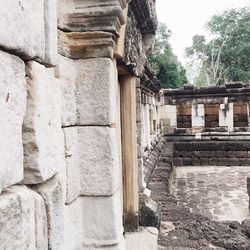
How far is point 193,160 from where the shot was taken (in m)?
13.6

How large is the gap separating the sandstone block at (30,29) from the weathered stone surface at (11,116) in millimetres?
57

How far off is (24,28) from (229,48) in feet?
115

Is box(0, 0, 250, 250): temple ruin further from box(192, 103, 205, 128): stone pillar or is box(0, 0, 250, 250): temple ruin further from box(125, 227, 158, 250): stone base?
box(192, 103, 205, 128): stone pillar

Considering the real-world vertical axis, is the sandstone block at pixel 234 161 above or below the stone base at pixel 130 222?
below

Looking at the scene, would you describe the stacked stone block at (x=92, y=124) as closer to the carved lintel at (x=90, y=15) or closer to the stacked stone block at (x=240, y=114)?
the carved lintel at (x=90, y=15)

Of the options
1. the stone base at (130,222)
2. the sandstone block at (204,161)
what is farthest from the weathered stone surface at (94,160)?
the sandstone block at (204,161)

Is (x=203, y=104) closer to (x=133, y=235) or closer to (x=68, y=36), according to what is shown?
(x=133, y=235)

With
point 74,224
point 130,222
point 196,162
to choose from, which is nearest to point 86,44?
point 74,224

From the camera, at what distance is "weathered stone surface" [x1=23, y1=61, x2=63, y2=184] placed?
5.62 ft

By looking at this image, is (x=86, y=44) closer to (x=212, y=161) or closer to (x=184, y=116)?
(x=212, y=161)

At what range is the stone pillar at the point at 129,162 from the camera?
3.81m

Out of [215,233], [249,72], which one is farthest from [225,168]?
[249,72]

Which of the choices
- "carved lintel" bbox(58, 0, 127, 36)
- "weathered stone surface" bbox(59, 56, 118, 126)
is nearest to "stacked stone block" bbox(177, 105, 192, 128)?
"weathered stone surface" bbox(59, 56, 118, 126)

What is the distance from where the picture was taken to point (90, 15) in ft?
8.29
